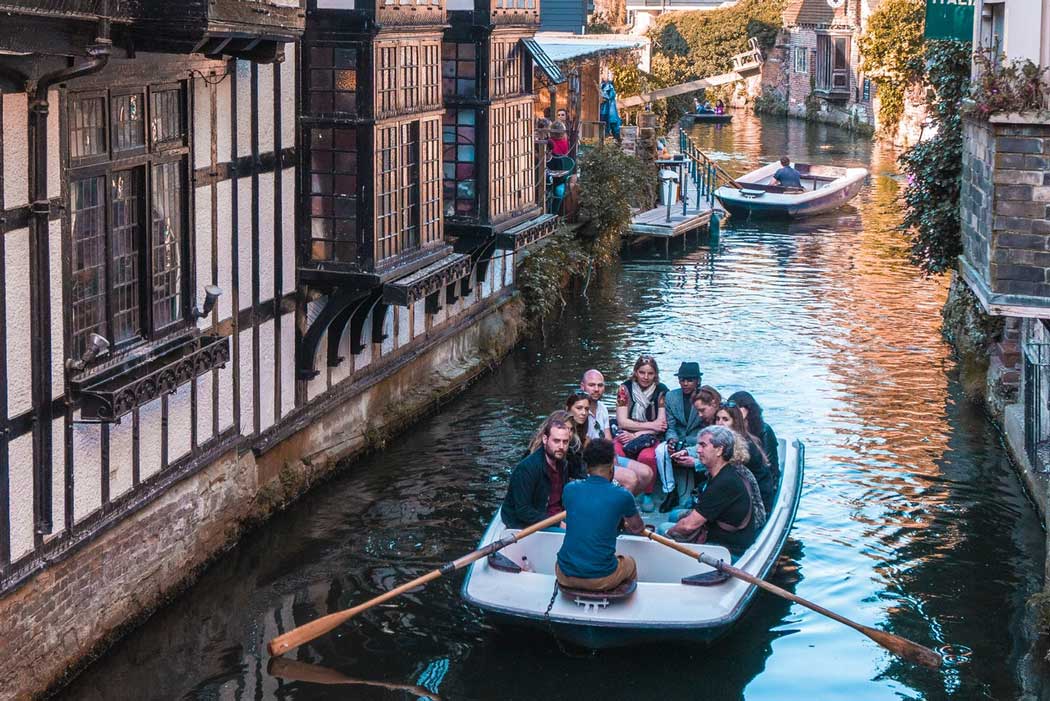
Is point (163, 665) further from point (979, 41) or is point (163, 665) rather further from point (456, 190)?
point (979, 41)

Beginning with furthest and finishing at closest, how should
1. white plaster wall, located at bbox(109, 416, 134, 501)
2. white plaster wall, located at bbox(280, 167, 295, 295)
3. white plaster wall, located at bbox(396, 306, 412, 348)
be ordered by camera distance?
white plaster wall, located at bbox(396, 306, 412, 348) < white plaster wall, located at bbox(280, 167, 295, 295) < white plaster wall, located at bbox(109, 416, 134, 501)

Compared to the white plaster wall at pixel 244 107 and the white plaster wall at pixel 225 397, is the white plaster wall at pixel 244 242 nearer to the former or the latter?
the white plaster wall at pixel 244 107

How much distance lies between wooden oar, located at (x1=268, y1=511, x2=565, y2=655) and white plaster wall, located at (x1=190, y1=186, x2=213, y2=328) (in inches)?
109

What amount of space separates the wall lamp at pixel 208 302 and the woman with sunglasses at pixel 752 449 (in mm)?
4107

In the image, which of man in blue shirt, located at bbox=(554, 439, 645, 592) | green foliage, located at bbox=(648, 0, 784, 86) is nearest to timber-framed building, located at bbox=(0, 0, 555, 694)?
man in blue shirt, located at bbox=(554, 439, 645, 592)

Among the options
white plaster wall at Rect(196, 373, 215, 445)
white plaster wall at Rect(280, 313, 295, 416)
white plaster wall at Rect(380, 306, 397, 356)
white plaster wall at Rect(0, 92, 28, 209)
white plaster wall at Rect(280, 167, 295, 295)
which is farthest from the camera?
white plaster wall at Rect(380, 306, 397, 356)

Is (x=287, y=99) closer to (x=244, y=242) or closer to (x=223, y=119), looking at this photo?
(x=223, y=119)

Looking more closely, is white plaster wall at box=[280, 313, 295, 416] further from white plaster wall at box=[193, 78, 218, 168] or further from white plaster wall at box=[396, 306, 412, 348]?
white plaster wall at box=[396, 306, 412, 348]

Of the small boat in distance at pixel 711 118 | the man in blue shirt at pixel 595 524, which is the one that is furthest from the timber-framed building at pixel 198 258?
the small boat in distance at pixel 711 118

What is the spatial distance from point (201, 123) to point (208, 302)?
4.75 feet

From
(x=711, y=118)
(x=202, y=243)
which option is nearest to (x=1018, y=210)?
(x=202, y=243)

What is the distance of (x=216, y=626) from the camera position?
39.0 ft

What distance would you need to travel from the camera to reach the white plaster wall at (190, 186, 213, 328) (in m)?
12.2

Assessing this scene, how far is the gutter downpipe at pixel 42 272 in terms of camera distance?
31.4 ft
